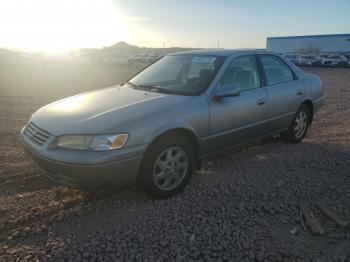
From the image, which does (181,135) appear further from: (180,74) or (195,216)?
(180,74)

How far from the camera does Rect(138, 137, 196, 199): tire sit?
12.4 feet

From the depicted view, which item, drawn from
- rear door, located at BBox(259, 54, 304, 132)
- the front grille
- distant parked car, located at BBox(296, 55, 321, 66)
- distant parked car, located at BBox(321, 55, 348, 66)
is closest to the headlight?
the front grille

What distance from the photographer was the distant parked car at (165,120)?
3506 millimetres

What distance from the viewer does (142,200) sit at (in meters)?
4.01

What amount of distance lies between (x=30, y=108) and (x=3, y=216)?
6.54 meters

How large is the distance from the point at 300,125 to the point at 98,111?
3.74 m

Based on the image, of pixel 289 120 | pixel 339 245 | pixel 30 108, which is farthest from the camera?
pixel 30 108

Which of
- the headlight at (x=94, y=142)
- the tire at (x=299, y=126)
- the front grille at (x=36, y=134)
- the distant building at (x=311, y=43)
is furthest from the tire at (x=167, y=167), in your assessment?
the distant building at (x=311, y=43)

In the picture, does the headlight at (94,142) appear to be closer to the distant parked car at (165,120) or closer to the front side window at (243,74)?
the distant parked car at (165,120)

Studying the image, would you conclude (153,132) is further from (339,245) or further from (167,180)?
(339,245)

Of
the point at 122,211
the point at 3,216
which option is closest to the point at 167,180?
the point at 122,211

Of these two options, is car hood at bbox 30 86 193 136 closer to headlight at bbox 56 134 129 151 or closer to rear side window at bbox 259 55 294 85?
headlight at bbox 56 134 129 151

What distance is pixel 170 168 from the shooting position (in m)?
3.98

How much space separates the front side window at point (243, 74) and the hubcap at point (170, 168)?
1.12 metres
